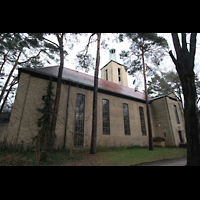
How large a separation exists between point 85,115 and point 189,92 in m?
9.76

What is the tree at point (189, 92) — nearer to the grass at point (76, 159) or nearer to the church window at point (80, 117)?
the grass at point (76, 159)

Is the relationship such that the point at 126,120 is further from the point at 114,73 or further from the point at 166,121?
Answer: the point at 114,73

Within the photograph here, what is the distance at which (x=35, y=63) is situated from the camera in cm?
1327

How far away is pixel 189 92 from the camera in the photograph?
351cm

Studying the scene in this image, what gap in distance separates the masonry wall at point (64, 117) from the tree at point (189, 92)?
5.35 m

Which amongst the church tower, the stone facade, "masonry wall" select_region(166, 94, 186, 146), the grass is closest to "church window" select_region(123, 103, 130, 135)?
the stone facade

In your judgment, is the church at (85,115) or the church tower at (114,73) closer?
the church at (85,115)

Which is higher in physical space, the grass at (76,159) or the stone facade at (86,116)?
the stone facade at (86,116)

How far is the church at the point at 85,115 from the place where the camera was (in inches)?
355

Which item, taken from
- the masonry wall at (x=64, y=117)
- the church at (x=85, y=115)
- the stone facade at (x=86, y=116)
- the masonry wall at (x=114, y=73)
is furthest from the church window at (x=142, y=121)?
the masonry wall at (x=114, y=73)

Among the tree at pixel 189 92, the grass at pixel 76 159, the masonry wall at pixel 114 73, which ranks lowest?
the grass at pixel 76 159
